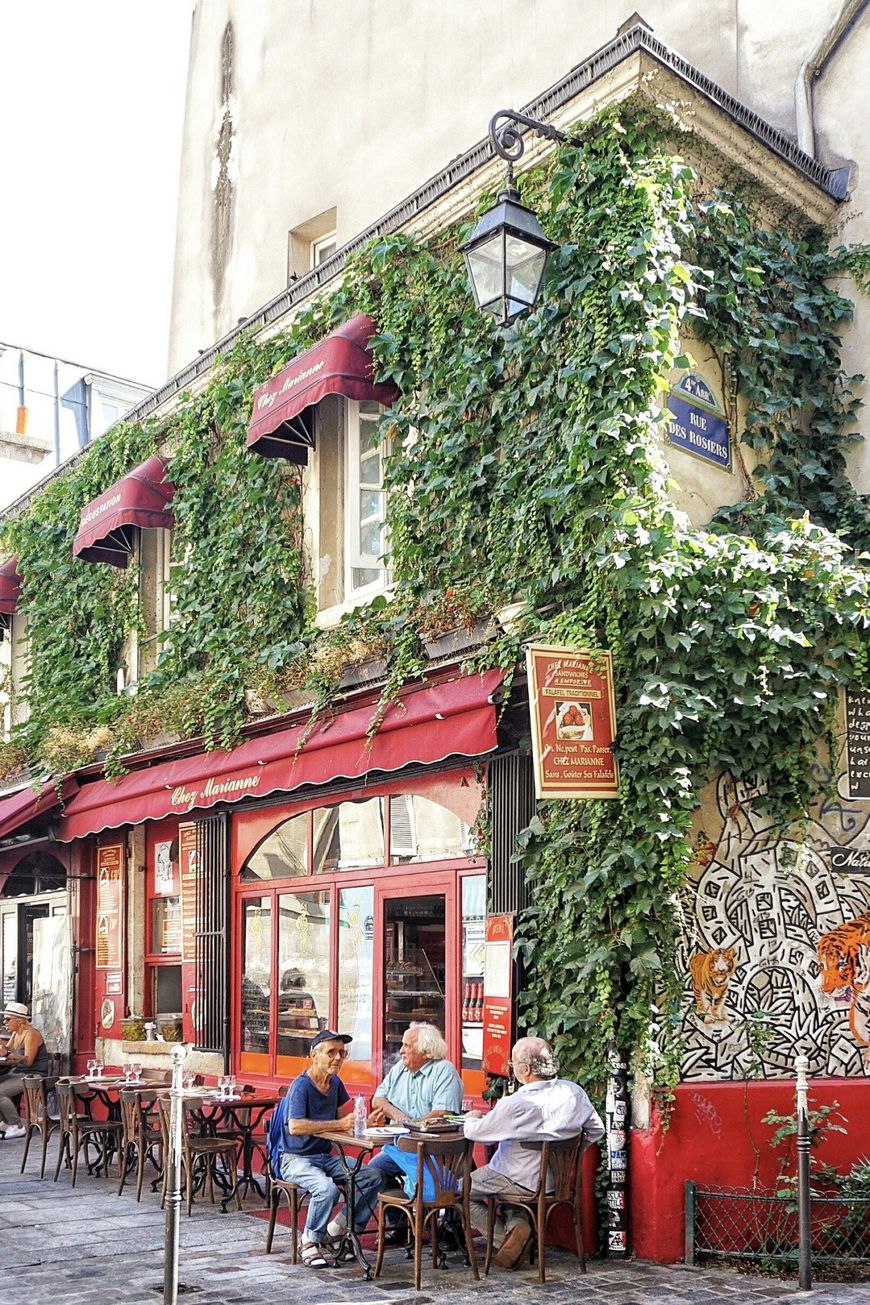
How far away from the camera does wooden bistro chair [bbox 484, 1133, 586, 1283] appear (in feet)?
25.4

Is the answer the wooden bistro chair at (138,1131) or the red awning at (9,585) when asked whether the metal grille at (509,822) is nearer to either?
the wooden bistro chair at (138,1131)

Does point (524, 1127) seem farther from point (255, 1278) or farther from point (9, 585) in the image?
point (9, 585)

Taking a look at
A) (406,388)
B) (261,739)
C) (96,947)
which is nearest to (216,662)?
(261,739)

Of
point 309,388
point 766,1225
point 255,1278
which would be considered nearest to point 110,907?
point 309,388

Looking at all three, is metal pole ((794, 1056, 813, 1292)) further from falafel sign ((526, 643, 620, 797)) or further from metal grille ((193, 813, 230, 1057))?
metal grille ((193, 813, 230, 1057))

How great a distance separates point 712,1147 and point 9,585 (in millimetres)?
11940

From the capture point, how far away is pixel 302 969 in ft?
39.1

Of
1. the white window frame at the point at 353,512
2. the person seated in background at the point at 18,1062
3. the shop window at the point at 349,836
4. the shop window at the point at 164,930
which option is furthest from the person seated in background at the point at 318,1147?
the person seated in background at the point at 18,1062

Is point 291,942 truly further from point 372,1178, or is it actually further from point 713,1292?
point 713,1292

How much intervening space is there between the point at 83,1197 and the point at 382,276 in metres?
7.40

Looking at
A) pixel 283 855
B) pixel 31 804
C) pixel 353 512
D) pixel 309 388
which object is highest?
pixel 309 388

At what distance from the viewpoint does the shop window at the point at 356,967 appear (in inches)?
431

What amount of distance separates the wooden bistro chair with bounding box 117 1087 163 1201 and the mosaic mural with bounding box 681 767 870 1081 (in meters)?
4.33

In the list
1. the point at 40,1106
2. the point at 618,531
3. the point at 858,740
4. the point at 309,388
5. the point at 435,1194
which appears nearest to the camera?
the point at 435,1194
